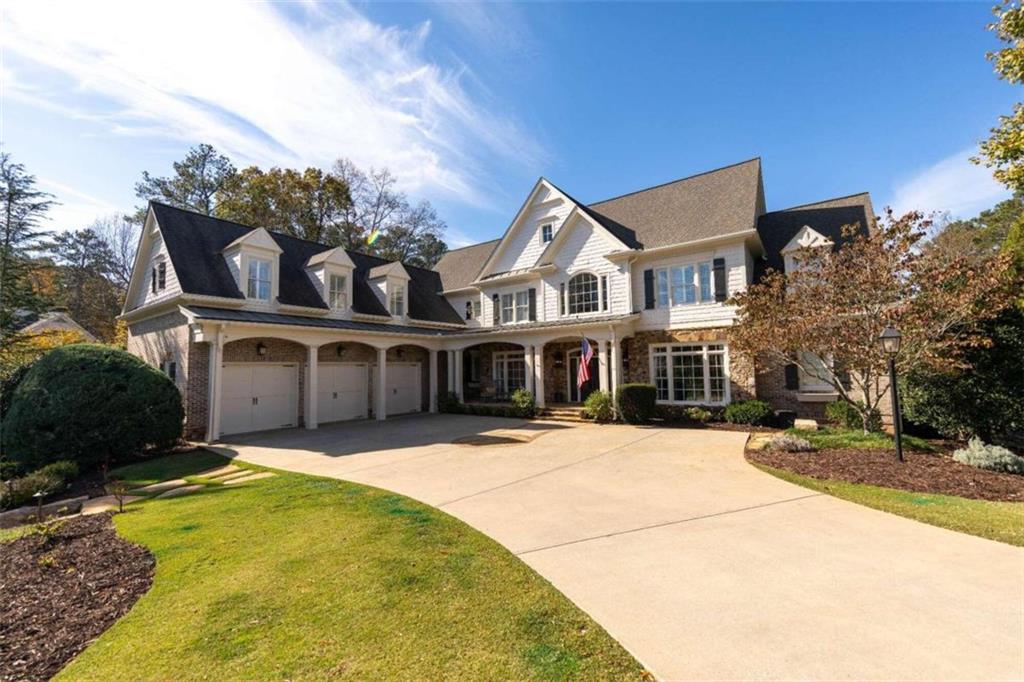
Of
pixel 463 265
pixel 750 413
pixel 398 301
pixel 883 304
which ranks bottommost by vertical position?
pixel 750 413

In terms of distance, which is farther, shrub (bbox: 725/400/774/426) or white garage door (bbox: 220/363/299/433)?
white garage door (bbox: 220/363/299/433)

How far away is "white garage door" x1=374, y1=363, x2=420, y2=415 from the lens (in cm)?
1862

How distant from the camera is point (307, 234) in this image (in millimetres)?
28000

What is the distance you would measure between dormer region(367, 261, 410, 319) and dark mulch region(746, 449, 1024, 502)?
15.2 meters

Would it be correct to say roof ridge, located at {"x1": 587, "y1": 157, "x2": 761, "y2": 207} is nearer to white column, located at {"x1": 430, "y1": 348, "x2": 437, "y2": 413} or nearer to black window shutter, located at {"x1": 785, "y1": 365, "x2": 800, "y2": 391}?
black window shutter, located at {"x1": 785, "y1": 365, "x2": 800, "y2": 391}

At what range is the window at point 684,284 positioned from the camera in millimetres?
15039

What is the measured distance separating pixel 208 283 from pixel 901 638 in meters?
17.4

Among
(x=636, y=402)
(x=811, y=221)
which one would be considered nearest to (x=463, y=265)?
(x=636, y=402)

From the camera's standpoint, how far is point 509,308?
1998 centimetres

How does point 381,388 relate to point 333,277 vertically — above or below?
below

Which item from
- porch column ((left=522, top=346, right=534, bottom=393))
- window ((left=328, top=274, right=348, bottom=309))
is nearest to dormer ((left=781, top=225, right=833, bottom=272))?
porch column ((left=522, top=346, right=534, bottom=393))

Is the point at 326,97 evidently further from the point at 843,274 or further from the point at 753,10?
the point at 843,274

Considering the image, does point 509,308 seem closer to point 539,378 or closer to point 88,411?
point 539,378

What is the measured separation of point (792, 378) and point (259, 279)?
18269 mm
